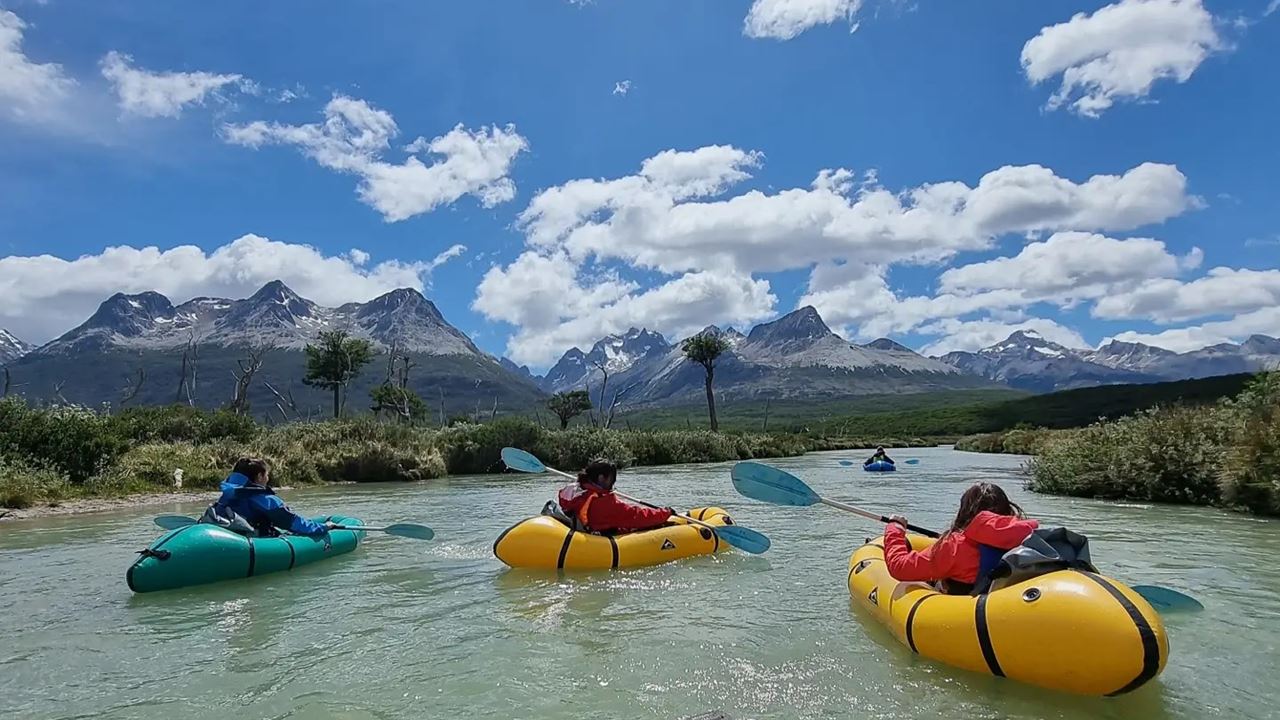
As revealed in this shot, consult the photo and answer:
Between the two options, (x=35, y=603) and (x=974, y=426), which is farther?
→ (x=974, y=426)

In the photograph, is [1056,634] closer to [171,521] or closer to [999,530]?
[999,530]

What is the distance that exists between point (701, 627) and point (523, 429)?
985 inches

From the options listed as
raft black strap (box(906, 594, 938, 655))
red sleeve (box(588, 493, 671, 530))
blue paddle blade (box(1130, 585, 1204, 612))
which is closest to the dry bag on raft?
raft black strap (box(906, 594, 938, 655))

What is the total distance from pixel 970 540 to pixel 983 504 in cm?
31

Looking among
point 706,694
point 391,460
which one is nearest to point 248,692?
point 706,694

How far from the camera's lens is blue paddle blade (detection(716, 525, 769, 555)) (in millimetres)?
9617

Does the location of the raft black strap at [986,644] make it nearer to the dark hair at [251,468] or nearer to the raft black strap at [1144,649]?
the raft black strap at [1144,649]

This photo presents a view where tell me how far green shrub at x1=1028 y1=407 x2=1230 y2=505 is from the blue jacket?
15.8m

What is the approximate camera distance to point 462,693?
16.8ft

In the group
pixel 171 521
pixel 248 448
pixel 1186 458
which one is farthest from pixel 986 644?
pixel 248 448

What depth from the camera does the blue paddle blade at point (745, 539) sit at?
9.62 meters

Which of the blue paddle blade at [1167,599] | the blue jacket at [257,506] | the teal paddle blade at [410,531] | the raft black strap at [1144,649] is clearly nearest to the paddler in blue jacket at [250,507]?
the blue jacket at [257,506]

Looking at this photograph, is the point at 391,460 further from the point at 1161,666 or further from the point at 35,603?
the point at 1161,666

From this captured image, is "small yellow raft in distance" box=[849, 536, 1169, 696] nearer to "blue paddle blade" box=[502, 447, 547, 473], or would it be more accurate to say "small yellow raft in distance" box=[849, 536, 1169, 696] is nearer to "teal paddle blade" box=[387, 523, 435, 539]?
"teal paddle blade" box=[387, 523, 435, 539]
